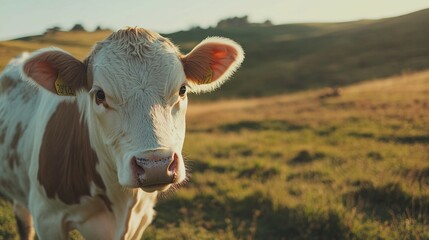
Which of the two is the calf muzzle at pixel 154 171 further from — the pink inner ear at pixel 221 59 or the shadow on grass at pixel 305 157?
the shadow on grass at pixel 305 157

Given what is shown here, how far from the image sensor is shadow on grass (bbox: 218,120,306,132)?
46.8 ft

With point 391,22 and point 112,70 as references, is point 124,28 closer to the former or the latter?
point 112,70

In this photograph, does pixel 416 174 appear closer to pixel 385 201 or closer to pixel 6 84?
pixel 385 201

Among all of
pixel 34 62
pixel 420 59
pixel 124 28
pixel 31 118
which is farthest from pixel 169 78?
pixel 420 59

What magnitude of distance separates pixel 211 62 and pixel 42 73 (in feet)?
3.92

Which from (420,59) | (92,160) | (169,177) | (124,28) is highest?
(124,28)

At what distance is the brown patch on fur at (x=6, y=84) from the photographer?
5279mm

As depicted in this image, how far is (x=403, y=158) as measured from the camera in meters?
8.38

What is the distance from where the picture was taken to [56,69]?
10.7 ft

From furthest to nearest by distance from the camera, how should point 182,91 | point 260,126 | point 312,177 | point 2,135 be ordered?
point 260,126 → point 312,177 → point 2,135 → point 182,91

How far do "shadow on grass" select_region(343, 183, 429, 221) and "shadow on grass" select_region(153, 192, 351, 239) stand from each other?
56cm

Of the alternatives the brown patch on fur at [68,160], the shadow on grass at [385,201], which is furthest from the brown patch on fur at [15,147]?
the shadow on grass at [385,201]

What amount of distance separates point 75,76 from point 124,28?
0.47 metres

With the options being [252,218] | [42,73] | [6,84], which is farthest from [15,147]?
[252,218]
